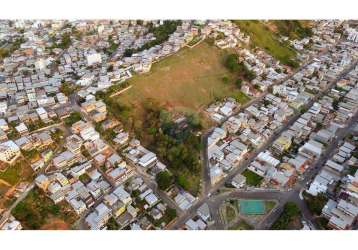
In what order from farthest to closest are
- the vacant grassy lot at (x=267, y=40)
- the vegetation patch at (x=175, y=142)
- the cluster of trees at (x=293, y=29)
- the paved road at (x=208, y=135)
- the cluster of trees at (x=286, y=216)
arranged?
the cluster of trees at (x=293, y=29) < the vacant grassy lot at (x=267, y=40) < the vegetation patch at (x=175, y=142) < the paved road at (x=208, y=135) < the cluster of trees at (x=286, y=216)

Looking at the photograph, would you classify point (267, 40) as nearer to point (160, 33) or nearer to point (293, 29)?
point (293, 29)

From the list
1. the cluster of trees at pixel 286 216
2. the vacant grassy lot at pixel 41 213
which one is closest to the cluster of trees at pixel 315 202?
the cluster of trees at pixel 286 216

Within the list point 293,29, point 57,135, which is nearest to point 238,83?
point 57,135

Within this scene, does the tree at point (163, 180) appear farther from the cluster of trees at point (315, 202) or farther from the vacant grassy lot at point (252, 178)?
the cluster of trees at point (315, 202)

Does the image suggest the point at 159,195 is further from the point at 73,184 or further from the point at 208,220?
the point at 73,184

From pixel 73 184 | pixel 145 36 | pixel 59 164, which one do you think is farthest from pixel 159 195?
pixel 145 36

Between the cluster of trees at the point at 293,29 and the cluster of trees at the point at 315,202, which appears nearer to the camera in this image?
the cluster of trees at the point at 315,202

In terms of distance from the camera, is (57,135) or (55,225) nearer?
(55,225)
